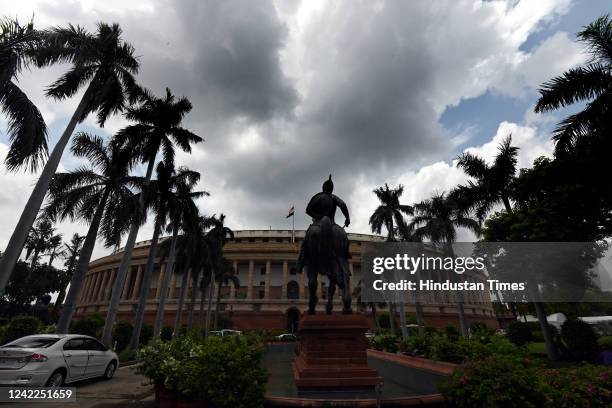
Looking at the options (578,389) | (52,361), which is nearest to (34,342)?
(52,361)

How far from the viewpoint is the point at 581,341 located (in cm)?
1717

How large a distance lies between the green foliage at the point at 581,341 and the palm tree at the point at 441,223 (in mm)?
11539

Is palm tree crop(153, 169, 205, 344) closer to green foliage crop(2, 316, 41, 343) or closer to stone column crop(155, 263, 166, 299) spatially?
green foliage crop(2, 316, 41, 343)

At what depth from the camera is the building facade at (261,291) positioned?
163 ft

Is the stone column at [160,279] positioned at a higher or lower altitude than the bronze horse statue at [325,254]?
higher

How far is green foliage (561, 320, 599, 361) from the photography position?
1700 centimetres

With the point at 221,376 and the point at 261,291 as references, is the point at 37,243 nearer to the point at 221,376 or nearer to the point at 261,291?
the point at 261,291

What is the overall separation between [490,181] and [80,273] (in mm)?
26563

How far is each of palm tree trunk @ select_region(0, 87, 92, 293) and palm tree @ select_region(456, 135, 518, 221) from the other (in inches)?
969

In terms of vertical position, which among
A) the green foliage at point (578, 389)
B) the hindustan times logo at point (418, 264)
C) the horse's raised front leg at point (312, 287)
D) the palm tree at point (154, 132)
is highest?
the palm tree at point (154, 132)

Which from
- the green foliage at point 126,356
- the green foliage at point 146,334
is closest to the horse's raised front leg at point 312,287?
the green foliage at point 126,356

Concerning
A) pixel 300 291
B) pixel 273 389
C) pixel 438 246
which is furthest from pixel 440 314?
pixel 273 389

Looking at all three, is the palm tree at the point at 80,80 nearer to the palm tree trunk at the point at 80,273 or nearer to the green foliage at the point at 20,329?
the palm tree trunk at the point at 80,273

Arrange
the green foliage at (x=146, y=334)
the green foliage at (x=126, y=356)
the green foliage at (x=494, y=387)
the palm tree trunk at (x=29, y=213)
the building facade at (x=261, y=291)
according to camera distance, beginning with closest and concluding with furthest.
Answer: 1. the green foliage at (x=494, y=387)
2. the palm tree trunk at (x=29, y=213)
3. the green foliage at (x=126, y=356)
4. the green foliage at (x=146, y=334)
5. the building facade at (x=261, y=291)
